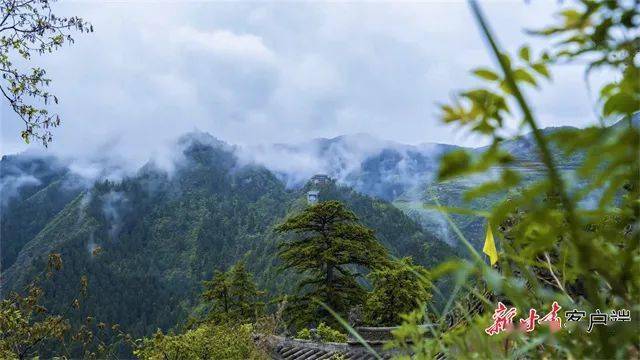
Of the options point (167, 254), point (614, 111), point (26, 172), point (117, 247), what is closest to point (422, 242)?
point (167, 254)

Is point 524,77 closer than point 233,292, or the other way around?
point 524,77

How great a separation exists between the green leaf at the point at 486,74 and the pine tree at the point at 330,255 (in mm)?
22832

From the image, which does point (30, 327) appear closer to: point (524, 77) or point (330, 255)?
point (524, 77)

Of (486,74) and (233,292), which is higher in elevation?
(233,292)

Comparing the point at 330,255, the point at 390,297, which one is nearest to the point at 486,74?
the point at 390,297

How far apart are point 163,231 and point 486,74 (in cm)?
14164

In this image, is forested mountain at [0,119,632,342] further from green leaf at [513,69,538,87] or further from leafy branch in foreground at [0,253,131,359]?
green leaf at [513,69,538,87]

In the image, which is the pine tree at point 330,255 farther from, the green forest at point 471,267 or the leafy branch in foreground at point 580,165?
the leafy branch in foreground at point 580,165

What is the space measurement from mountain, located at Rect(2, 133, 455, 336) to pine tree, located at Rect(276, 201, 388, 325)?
178ft

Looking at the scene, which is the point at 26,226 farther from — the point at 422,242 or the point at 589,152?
the point at 589,152

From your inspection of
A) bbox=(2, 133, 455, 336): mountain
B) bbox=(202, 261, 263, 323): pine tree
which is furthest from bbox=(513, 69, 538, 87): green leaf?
bbox=(2, 133, 455, 336): mountain

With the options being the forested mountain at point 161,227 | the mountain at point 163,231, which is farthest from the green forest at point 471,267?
the forested mountain at point 161,227

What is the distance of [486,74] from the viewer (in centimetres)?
60

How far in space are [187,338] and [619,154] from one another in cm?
1091
